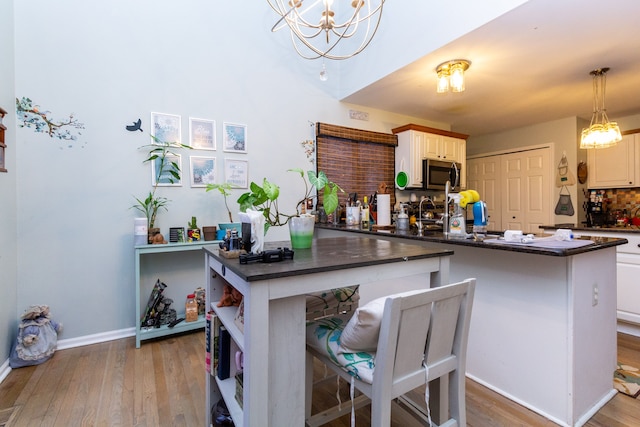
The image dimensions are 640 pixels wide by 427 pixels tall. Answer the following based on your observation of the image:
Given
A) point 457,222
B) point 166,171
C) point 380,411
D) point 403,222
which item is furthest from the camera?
point 166,171

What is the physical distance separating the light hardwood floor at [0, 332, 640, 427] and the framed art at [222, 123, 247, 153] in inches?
73.1

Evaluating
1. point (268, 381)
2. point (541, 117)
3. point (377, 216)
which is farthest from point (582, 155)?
point (268, 381)

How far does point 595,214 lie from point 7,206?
6.32 meters

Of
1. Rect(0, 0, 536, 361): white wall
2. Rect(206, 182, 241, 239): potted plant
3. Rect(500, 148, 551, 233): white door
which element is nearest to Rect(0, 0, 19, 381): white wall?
Rect(0, 0, 536, 361): white wall

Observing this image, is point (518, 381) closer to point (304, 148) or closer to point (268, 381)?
point (268, 381)

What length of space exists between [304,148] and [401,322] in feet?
9.15

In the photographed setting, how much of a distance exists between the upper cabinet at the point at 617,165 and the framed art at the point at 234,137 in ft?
15.3

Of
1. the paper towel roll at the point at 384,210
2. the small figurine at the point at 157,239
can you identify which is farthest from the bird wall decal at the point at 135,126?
the paper towel roll at the point at 384,210

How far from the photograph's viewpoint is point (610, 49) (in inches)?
93.2

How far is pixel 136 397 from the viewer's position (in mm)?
1738

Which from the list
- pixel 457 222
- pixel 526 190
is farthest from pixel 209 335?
pixel 526 190

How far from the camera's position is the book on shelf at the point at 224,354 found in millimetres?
1230

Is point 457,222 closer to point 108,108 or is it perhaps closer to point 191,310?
point 191,310

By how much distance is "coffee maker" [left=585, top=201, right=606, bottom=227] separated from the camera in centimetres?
409
